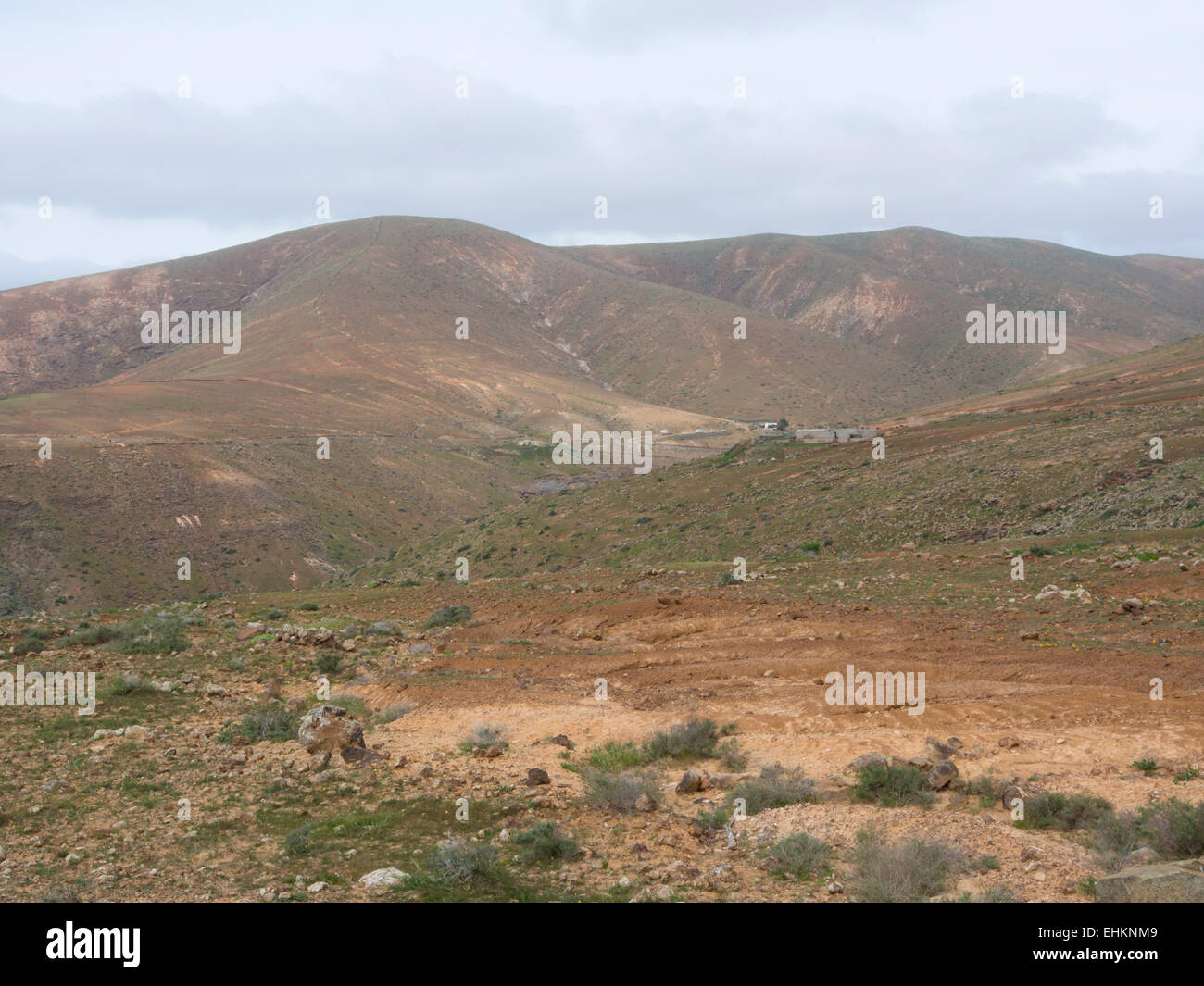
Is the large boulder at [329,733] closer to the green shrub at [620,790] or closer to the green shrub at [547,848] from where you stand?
the green shrub at [620,790]

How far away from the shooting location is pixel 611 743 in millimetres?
10844

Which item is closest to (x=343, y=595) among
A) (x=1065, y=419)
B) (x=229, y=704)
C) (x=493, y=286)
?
(x=229, y=704)

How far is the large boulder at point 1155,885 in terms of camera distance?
5699mm

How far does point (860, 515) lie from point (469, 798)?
21592mm

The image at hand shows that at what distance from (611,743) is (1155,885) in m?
6.09

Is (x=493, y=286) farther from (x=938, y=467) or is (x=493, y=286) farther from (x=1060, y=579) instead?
(x=1060, y=579)

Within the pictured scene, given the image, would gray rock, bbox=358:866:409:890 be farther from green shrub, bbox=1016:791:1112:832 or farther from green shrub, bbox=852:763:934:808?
green shrub, bbox=1016:791:1112:832

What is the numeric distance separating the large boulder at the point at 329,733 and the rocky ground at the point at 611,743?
32mm

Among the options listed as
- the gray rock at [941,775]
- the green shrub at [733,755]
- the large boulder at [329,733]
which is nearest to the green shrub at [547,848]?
the green shrub at [733,755]

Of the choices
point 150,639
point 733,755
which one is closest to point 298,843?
point 733,755

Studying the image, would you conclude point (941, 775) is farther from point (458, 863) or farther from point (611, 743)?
point (458, 863)

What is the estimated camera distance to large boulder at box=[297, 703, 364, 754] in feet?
34.1

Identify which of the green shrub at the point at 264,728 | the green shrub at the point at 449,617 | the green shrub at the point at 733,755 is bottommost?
the green shrub at the point at 733,755

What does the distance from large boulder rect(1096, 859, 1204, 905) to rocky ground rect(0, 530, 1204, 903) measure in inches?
15.2
